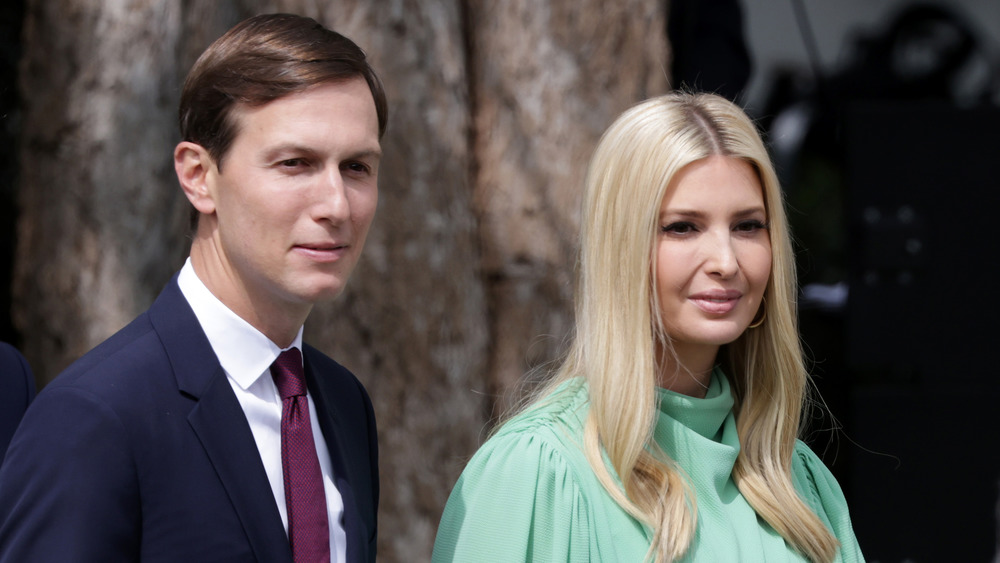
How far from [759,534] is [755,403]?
Answer: 0.32 metres

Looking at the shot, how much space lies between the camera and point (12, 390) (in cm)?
212

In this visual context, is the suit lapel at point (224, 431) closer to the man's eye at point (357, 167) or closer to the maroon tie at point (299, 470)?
the maroon tie at point (299, 470)

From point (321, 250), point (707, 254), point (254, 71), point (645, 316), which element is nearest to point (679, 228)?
point (707, 254)

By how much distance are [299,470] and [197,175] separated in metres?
0.52

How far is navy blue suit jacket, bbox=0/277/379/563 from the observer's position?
58.7 inches

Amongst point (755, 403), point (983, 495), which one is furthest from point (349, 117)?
point (983, 495)

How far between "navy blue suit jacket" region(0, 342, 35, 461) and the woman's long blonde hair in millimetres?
1036

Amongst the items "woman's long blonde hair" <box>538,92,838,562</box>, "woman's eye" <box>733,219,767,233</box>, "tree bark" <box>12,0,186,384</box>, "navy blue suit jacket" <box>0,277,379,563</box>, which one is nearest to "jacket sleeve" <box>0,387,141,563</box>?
"navy blue suit jacket" <box>0,277,379,563</box>

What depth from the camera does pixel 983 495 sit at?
14.3ft

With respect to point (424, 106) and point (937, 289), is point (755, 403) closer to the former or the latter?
point (424, 106)

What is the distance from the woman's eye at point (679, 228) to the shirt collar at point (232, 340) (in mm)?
764

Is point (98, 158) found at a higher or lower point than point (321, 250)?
higher

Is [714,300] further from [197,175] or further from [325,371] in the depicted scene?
[197,175]

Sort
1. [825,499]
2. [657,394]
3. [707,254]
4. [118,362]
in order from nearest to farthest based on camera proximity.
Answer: [118,362]
[707,254]
[657,394]
[825,499]
